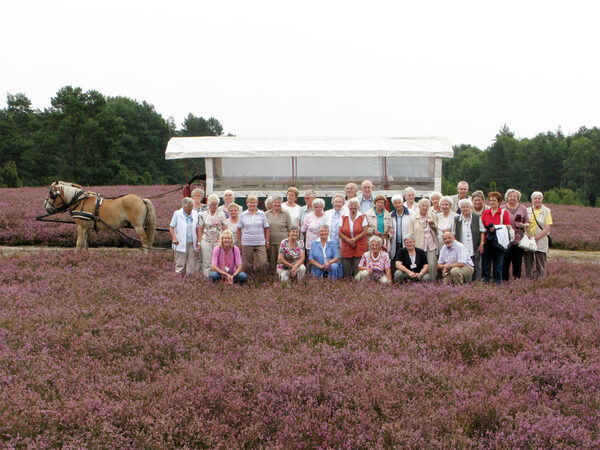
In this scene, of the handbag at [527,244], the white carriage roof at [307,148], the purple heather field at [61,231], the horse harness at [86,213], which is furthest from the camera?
the purple heather field at [61,231]

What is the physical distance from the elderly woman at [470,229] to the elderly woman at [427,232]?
47 centimetres

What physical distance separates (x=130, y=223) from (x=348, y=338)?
8.87 m

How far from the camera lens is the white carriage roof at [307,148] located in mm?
15031

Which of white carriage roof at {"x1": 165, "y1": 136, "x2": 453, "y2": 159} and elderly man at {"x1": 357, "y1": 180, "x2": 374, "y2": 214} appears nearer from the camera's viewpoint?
elderly man at {"x1": 357, "y1": 180, "x2": 374, "y2": 214}

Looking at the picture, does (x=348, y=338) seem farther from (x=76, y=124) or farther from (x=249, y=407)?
(x=76, y=124)

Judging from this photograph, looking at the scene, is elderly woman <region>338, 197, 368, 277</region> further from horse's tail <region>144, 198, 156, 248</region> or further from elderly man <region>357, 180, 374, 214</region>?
horse's tail <region>144, 198, 156, 248</region>

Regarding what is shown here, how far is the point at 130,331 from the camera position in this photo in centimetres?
698

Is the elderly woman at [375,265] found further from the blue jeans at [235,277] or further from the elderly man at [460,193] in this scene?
the blue jeans at [235,277]

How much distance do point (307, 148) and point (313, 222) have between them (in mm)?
5594

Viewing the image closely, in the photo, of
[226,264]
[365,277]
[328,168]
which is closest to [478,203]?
[365,277]

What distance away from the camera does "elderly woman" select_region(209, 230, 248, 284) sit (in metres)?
9.51

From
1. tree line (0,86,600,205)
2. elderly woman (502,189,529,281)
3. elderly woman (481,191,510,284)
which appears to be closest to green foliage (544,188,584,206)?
tree line (0,86,600,205)

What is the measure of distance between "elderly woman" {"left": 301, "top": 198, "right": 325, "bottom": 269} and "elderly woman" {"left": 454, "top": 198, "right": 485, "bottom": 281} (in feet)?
8.36

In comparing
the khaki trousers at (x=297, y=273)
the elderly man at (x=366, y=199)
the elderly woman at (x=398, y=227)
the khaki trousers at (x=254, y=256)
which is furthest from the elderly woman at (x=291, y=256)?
the elderly woman at (x=398, y=227)
